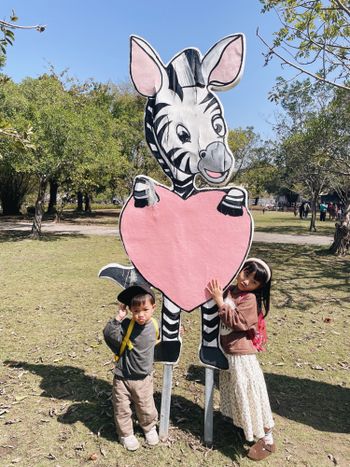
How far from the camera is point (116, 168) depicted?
822 inches

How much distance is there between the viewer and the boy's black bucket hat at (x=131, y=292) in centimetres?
287

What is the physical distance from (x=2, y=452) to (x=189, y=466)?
4.86 ft

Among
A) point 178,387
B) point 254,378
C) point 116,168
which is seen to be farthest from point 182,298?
point 116,168

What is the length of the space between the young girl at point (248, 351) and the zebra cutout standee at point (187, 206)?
0.12 meters

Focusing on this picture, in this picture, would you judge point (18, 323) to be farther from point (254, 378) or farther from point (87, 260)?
point (87, 260)

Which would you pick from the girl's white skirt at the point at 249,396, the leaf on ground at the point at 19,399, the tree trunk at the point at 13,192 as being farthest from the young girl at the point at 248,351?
the tree trunk at the point at 13,192

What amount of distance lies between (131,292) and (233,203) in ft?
3.47

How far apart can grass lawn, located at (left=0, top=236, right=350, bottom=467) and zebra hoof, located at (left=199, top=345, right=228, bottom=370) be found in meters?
0.69

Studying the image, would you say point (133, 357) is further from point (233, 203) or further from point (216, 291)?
point (233, 203)

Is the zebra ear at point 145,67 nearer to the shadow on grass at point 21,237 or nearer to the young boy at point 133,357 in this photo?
the young boy at point 133,357

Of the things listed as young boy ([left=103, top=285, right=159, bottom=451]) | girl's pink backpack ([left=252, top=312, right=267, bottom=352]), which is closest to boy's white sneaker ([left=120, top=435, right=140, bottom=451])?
young boy ([left=103, top=285, right=159, bottom=451])

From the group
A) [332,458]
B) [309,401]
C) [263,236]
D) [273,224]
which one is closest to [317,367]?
[309,401]

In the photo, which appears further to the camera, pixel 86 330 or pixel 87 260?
pixel 87 260

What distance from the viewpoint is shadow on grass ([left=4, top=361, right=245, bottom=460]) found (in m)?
3.15
